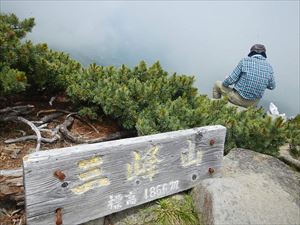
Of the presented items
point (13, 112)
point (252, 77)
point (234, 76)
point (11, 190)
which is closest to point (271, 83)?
point (252, 77)

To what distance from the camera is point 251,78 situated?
7.80 m

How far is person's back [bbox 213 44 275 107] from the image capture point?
25.5ft

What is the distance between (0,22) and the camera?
434 centimetres

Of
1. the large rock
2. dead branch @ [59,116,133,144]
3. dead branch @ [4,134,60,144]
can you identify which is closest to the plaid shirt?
dead branch @ [59,116,133,144]

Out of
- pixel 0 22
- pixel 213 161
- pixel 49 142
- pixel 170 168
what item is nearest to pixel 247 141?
pixel 213 161

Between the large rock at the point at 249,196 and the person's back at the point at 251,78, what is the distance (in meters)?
4.07

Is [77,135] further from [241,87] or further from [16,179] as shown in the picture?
[241,87]

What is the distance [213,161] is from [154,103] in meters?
1.46

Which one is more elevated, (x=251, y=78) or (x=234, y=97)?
(x=251, y=78)

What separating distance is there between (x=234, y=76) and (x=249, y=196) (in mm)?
5228

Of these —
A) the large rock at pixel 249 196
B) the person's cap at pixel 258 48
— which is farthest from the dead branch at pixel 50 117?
the person's cap at pixel 258 48

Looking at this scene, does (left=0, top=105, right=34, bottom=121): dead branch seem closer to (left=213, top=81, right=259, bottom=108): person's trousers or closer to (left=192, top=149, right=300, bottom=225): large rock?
(left=192, top=149, right=300, bottom=225): large rock

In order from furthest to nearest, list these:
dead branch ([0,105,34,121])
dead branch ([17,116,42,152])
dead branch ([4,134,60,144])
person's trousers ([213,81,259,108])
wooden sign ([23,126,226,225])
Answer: person's trousers ([213,81,259,108])
dead branch ([0,105,34,121])
dead branch ([4,134,60,144])
dead branch ([17,116,42,152])
wooden sign ([23,126,226,225])

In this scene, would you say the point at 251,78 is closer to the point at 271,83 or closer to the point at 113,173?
the point at 271,83
